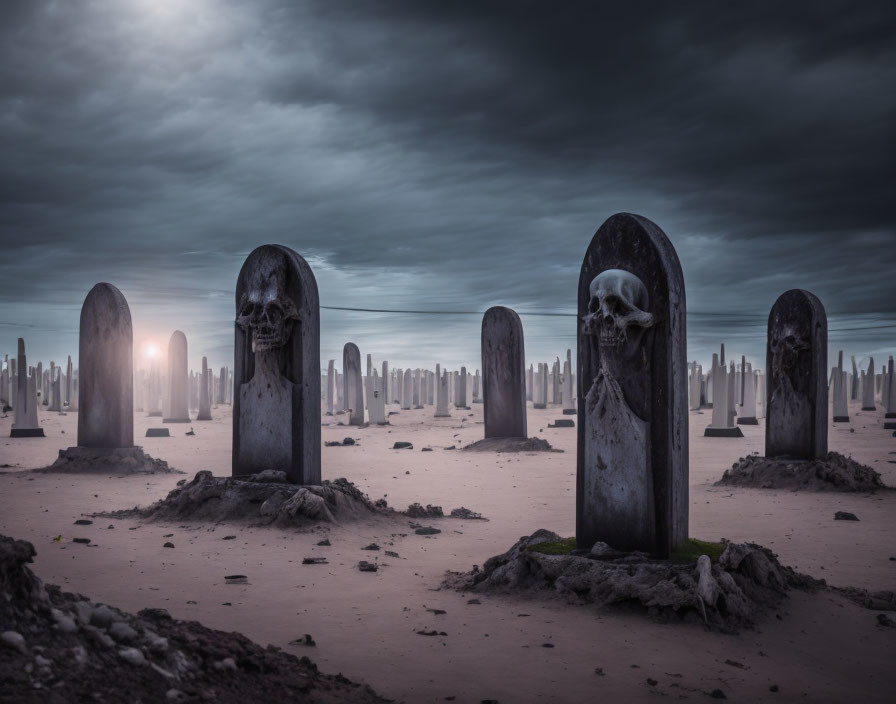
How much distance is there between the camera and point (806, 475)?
12672mm

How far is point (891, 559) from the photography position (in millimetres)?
7754

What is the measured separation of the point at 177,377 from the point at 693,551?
2398cm

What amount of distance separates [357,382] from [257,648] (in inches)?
952

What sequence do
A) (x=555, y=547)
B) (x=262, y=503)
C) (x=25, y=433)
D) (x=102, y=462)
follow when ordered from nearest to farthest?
(x=555, y=547)
(x=262, y=503)
(x=102, y=462)
(x=25, y=433)

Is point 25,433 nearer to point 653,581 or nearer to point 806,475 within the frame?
point 806,475

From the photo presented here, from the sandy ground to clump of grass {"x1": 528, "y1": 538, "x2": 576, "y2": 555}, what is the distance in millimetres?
687

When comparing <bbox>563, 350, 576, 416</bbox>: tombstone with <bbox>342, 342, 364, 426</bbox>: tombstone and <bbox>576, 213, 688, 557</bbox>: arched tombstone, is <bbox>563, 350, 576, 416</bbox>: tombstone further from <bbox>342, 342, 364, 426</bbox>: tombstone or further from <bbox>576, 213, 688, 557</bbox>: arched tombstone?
<bbox>576, 213, 688, 557</bbox>: arched tombstone

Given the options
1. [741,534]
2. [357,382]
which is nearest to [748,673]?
[741,534]

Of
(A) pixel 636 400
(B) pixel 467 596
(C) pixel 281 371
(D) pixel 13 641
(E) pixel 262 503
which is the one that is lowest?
(B) pixel 467 596

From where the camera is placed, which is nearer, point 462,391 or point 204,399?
point 204,399

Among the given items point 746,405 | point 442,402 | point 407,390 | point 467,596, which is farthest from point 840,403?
point 467,596

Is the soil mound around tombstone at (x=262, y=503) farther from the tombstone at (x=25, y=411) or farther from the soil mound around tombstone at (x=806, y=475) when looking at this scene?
the tombstone at (x=25, y=411)

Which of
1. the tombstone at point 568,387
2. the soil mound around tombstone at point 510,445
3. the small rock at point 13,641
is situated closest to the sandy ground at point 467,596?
the small rock at point 13,641

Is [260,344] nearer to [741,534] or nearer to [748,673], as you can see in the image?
[741,534]
